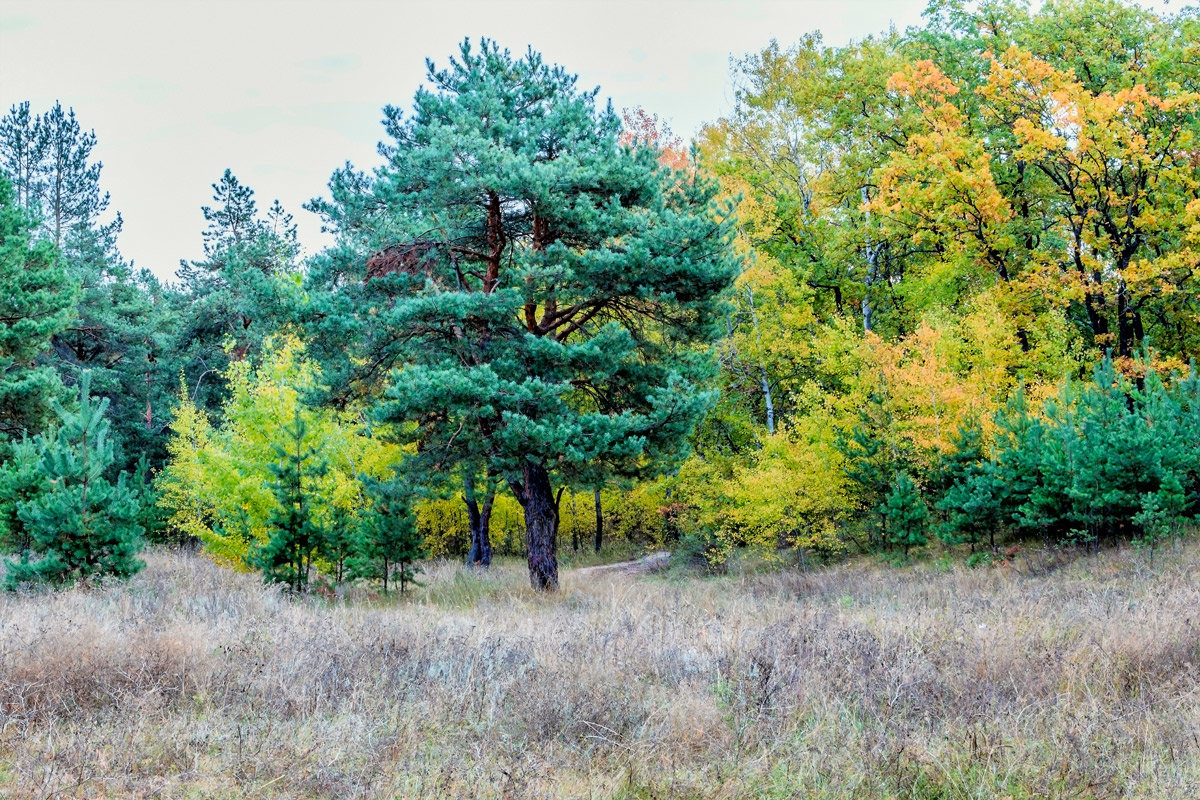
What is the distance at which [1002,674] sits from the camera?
6.02m

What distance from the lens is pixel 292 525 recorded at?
11.8 metres

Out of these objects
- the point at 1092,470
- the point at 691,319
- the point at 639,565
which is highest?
the point at 691,319

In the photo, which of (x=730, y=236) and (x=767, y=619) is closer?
(x=767, y=619)

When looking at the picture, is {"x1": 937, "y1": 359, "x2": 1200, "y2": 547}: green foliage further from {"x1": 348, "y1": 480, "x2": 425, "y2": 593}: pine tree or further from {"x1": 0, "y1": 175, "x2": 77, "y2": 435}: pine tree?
{"x1": 0, "y1": 175, "x2": 77, "y2": 435}: pine tree

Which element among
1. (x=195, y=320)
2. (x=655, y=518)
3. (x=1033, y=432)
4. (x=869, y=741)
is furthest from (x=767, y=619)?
(x=195, y=320)

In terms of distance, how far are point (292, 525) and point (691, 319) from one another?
710 centimetres

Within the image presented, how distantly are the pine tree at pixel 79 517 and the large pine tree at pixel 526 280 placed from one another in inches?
142

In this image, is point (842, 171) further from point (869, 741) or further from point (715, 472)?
point (869, 741)

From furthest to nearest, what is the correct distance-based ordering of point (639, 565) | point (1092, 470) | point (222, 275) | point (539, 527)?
point (222, 275), point (639, 565), point (539, 527), point (1092, 470)

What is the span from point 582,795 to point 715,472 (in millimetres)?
17417

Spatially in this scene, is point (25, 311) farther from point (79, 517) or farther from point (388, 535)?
point (388, 535)

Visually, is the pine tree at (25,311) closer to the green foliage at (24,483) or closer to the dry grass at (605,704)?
the green foliage at (24,483)

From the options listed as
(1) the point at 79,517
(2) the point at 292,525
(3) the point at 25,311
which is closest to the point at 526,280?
(2) the point at 292,525

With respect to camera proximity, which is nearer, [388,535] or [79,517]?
[79,517]
